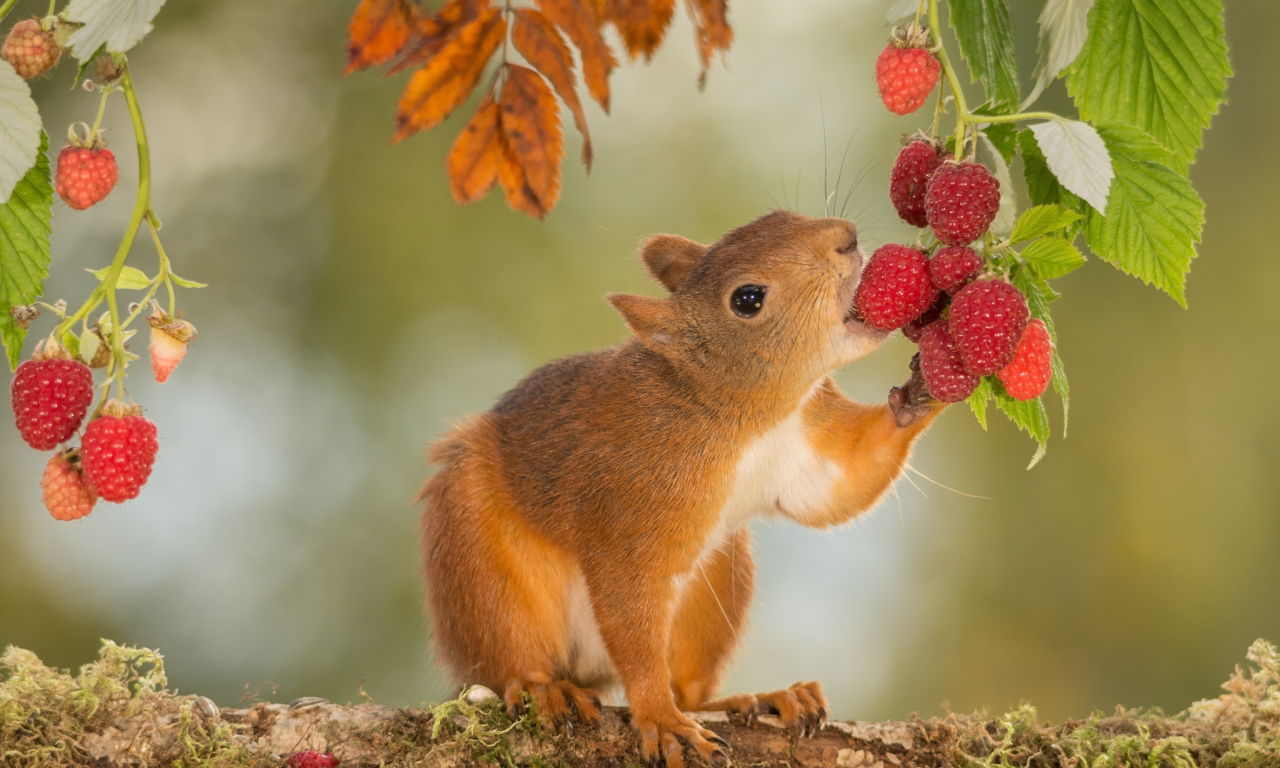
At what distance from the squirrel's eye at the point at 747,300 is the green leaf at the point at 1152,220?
2.36 ft

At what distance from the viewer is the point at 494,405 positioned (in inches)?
106

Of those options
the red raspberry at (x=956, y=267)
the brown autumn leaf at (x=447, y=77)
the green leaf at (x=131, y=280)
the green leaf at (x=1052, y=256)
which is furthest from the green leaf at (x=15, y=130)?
the green leaf at (x=1052, y=256)

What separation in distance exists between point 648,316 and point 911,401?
529 mm

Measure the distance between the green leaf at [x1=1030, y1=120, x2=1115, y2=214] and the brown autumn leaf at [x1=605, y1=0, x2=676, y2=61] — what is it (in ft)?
1.64

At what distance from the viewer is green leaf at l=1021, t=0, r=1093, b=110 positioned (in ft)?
4.74

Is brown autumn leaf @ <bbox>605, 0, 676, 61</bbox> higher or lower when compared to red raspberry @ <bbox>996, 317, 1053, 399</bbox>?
higher

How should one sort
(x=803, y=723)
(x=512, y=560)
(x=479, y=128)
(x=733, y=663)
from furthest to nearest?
1. (x=733, y=663)
2. (x=512, y=560)
3. (x=803, y=723)
4. (x=479, y=128)

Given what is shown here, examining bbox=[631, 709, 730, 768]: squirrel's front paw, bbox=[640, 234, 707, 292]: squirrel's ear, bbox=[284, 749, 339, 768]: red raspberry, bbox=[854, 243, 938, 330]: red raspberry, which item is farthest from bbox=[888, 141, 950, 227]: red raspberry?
bbox=[284, 749, 339, 768]: red raspberry

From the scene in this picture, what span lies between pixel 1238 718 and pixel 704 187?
3.29m

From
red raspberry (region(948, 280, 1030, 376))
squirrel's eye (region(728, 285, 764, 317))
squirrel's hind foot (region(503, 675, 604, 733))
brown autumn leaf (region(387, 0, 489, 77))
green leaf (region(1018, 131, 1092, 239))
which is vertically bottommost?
squirrel's hind foot (region(503, 675, 604, 733))

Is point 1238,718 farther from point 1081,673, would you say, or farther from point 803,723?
point 1081,673

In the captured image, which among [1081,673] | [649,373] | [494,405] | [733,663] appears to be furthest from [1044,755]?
[1081,673]

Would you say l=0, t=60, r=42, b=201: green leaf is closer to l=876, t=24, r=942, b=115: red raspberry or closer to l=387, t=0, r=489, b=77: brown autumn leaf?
l=387, t=0, r=489, b=77: brown autumn leaf

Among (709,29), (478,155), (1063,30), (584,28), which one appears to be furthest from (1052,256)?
(478,155)
